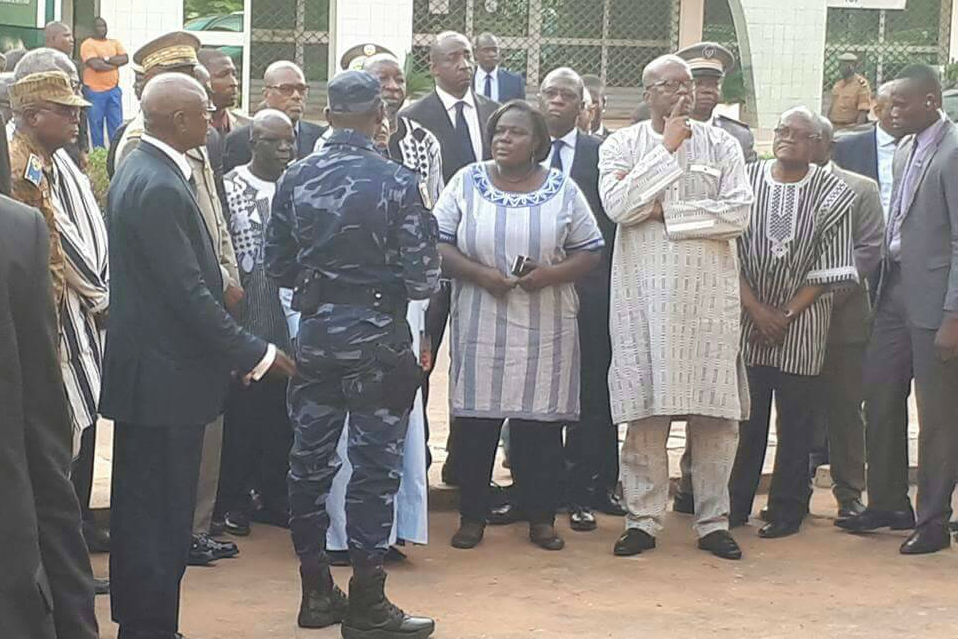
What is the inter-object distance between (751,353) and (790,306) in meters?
0.28

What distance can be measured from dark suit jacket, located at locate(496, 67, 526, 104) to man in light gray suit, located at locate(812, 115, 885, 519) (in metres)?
3.71

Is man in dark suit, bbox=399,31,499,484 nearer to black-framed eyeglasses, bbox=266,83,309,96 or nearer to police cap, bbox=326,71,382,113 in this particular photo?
black-framed eyeglasses, bbox=266,83,309,96

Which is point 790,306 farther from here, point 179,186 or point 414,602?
point 179,186

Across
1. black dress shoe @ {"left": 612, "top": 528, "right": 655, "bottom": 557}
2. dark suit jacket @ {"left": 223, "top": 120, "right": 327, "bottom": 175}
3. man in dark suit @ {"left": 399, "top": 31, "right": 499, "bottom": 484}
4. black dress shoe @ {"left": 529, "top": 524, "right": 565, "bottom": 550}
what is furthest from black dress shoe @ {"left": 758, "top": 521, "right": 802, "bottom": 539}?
dark suit jacket @ {"left": 223, "top": 120, "right": 327, "bottom": 175}

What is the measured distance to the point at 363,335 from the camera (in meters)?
5.39

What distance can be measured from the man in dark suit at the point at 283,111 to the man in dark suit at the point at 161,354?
1.82 meters

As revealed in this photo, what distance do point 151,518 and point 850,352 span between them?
357 cm

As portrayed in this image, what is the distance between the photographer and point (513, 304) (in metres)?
6.75

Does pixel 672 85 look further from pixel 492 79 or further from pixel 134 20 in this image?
pixel 134 20

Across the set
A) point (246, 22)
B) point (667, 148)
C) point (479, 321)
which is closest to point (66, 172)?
point (479, 321)

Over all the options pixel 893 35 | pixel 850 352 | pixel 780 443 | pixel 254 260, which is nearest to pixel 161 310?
pixel 254 260

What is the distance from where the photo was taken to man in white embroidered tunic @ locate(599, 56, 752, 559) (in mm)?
6656

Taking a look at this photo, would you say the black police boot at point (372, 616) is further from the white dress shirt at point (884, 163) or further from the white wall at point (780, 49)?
the white wall at point (780, 49)

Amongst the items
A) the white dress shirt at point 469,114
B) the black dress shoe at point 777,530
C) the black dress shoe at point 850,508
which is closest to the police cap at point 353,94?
the white dress shirt at point 469,114
